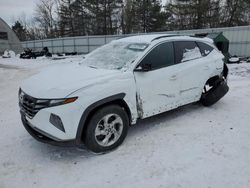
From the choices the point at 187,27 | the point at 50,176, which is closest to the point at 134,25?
the point at 187,27

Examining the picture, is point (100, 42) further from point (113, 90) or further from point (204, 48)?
point (113, 90)

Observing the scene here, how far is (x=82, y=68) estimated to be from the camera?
Answer: 3725 millimetres

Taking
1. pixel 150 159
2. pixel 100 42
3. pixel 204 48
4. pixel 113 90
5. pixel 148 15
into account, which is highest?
pixel 148 15

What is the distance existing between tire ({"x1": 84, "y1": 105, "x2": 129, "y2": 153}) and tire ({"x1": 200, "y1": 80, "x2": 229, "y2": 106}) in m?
2.40

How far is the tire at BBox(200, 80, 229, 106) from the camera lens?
491 cm

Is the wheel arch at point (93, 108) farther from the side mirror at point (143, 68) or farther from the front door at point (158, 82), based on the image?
the side mirror at point (143, 68)

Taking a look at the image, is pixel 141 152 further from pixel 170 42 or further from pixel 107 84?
pixel 170 42

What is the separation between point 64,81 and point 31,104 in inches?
21.4

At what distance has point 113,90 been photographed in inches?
124

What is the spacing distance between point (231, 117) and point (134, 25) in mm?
30441

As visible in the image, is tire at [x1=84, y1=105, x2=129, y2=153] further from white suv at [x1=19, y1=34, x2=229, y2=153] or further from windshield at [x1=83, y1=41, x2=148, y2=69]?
windshield at [x1=83, y1=41, x2=148, y2=69]

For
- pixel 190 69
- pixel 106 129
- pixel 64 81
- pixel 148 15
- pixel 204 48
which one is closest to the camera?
pixel 64 81

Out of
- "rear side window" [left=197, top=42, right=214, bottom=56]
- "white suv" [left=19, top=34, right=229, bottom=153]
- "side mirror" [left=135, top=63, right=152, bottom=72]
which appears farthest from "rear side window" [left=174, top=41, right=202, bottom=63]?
"side mirror" [left=135, top=63, right=152, bottom=72]

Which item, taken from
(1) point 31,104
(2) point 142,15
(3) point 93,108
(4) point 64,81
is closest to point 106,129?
(3) point 93,108
